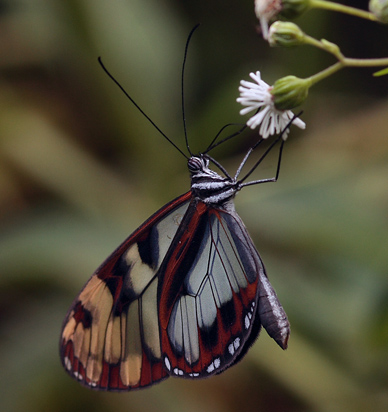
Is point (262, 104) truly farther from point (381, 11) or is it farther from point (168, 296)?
point (168, 296)

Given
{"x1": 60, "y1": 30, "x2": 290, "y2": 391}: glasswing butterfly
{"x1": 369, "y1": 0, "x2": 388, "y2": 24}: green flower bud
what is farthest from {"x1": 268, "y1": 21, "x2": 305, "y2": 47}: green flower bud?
{"x1": 60, "y1": 30, "x2": 290, "y2": 391}: glasswing butterfly

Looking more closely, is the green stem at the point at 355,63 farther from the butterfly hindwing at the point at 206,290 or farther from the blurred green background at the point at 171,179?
the blurred green background at the point at 171,179

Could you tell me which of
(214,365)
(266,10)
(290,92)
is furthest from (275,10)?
(214,365)

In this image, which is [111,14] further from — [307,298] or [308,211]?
[307,298]

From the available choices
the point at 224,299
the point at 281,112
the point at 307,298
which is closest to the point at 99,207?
the point at 307,298

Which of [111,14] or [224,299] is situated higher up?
[111,14]

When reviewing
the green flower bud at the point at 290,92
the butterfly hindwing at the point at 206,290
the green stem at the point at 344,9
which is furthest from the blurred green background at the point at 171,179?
the green stem at the point at 344,9
